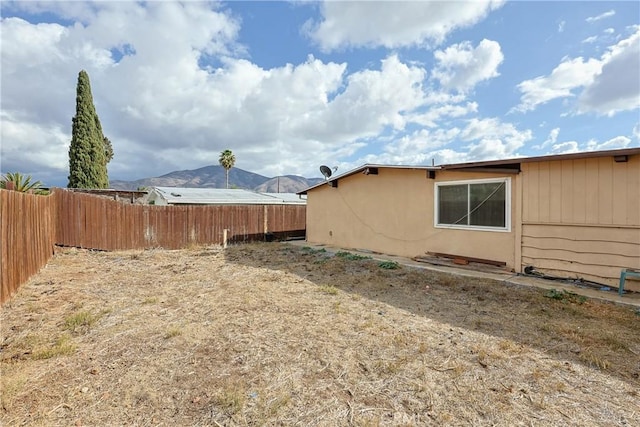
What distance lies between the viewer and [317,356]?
3.55 meters

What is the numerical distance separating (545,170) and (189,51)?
13.2m

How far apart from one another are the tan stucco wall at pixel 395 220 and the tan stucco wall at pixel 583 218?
44cm

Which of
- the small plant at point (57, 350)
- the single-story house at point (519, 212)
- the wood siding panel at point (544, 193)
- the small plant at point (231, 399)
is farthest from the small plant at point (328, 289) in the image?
the wood siding panel at point (544, 193)

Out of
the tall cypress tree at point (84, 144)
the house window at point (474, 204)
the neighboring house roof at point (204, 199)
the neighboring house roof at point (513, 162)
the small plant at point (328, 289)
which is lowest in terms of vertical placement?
the small plant at point (328, 289)

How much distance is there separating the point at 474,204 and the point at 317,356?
20.8 feet

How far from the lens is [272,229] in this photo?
15078 millimetres

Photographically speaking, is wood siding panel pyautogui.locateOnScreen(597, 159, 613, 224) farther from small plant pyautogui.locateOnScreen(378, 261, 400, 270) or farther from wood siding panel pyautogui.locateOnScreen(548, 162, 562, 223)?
small plant pyautogui.locateOnScreen(378, 261, 400, 270)

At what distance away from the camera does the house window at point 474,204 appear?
303 inches

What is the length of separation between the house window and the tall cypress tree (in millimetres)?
25676

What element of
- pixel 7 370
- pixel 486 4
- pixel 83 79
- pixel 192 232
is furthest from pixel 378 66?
pixel 83 79

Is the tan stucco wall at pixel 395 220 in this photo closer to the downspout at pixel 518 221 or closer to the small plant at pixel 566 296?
the downspout at pixel 518 221

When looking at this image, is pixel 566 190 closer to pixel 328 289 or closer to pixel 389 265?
pixel 389 265

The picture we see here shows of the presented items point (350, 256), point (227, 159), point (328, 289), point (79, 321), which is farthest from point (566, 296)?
point (227, 159)

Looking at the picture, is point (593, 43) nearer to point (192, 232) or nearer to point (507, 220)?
point (507, 220)
